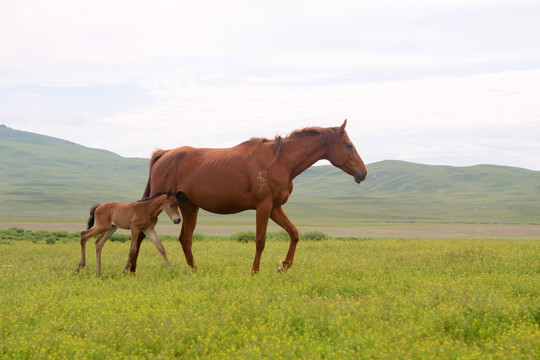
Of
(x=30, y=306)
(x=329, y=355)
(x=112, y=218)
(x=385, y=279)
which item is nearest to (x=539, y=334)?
(x=329, y=355)

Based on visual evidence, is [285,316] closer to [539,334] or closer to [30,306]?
[539,334]

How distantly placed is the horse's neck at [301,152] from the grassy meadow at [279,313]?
7.72 feet

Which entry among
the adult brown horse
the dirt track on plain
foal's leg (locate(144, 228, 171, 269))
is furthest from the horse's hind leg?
the dirt track on plain

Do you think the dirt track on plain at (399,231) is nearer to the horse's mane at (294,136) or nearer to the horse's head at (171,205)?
the horse's mane at (294,136)

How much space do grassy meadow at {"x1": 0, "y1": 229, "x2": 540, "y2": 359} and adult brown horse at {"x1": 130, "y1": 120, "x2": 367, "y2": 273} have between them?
4.47ft

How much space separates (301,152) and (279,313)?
4751mm

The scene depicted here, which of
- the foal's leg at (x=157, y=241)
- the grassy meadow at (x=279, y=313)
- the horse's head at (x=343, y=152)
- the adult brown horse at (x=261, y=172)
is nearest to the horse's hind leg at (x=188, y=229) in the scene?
the adult brown horse at (x=261, y=172)

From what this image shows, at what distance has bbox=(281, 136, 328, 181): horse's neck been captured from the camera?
11445 millimetres

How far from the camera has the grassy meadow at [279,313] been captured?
6281mm

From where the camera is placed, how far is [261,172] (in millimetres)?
11086

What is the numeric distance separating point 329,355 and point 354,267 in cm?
614

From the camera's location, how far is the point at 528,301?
799 centimetres

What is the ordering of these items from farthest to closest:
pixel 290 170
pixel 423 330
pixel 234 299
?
pixel 290 170 < pixel 234 299 < pixel 423 330

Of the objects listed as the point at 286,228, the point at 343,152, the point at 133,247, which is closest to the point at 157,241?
the point at 133,247
